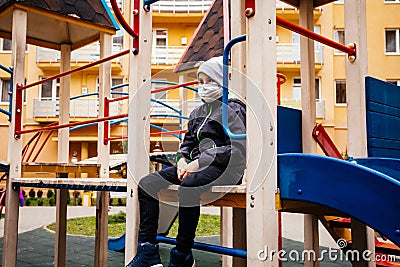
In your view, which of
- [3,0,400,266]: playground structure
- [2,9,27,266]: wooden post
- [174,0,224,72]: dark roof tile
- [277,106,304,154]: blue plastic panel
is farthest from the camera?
[174,0,224,72]: dark roof tile

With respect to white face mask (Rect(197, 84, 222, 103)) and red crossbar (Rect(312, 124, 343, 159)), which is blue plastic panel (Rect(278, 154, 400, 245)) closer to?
white face mask (Rect(197, 84, 222, 103))

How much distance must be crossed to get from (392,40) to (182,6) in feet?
28.7

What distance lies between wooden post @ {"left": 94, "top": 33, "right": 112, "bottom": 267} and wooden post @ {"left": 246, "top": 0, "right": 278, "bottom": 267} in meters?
2.60

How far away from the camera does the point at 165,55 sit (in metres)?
17.9

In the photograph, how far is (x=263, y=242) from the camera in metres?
1.80

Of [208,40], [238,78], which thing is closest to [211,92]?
[238,78]

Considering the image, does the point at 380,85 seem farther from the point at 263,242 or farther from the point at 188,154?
the point at 263,242

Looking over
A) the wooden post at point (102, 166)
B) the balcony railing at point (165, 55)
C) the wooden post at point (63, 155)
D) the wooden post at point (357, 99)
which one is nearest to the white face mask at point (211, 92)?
the wooden post at point (357, 99)

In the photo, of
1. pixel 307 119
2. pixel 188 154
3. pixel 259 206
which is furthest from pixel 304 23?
pixel 259 206

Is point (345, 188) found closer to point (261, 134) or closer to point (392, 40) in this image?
point (261, 134)

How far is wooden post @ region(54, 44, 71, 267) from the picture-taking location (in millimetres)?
4156

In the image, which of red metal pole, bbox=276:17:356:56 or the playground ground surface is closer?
red metal pole, bbox=276:17:356:56

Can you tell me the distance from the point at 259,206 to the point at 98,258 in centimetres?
273

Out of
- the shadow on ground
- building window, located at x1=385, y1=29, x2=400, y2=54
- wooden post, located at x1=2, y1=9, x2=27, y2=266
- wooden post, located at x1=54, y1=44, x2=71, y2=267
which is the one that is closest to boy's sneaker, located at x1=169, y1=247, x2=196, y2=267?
wooden post, located at x1=2, y1=9, x2=27, y2=266
